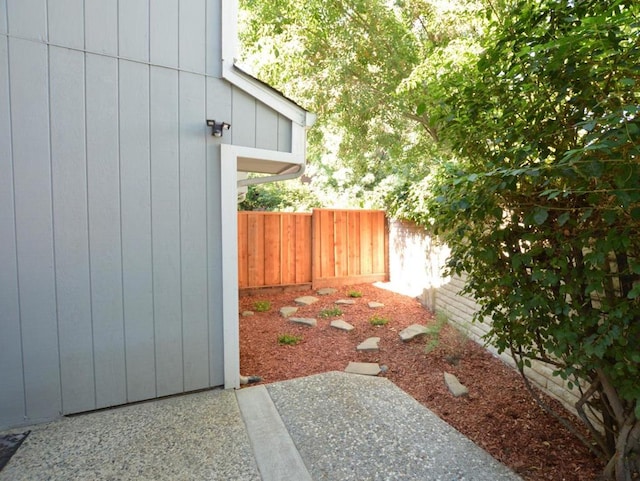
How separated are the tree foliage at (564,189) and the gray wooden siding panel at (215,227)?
183 centimetres

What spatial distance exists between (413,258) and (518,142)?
4493mm

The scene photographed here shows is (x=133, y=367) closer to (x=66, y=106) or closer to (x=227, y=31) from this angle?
(x=66, y=106)

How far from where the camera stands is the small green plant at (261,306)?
568 centimetres

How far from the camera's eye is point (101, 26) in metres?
2.53

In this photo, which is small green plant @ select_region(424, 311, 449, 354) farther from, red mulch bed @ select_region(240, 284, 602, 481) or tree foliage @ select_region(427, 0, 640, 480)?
tree foliage @ select_region(427, 0, 640, 480)

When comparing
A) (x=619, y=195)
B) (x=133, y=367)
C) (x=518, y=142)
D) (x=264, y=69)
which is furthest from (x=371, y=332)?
(x=264, y=69)

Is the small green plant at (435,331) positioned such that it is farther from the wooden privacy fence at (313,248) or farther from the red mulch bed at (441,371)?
the wooden privacy fence at (313,248)

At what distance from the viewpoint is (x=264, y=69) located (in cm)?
591

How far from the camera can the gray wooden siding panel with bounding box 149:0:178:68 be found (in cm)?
268

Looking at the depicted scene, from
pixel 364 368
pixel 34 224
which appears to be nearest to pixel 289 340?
pixel 364 368

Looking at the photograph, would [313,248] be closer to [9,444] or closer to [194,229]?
[194,229]

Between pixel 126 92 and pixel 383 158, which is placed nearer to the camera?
pixel 126 92

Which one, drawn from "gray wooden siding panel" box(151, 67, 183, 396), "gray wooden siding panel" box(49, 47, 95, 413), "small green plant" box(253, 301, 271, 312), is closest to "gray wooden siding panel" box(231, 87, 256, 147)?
"gray wooden siding panel" box(151, 67, 183, 396)

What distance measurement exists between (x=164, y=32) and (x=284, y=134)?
125 cm
